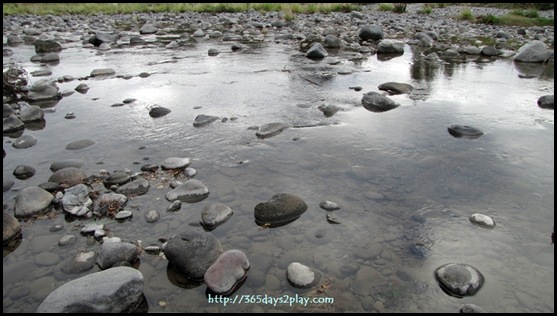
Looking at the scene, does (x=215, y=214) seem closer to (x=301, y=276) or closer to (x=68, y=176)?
(x=301, y=276)

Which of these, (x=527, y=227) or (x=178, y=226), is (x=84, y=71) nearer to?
(x=178, y=226)

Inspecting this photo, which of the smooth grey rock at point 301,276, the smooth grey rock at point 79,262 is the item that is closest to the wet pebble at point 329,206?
the smooth grey rock at point 301,276

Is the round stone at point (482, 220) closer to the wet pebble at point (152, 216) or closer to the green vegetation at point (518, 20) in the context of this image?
the wet pebble at point (152, 216)

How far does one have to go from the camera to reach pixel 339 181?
3.91 metres

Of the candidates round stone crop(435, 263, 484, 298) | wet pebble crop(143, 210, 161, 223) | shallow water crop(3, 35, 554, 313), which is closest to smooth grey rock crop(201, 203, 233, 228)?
shallow water crop(3, 35, 554, 313)

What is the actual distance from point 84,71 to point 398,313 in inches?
359

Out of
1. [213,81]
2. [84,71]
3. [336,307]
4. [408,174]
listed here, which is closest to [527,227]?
[408,174]

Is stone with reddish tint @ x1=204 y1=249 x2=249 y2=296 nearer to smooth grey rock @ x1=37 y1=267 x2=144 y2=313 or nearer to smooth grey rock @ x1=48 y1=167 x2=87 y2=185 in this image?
smooth grey rock @ x1=37 y1=267 x2=144 y2=313

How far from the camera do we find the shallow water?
2.58 metres

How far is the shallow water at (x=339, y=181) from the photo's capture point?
102 inches

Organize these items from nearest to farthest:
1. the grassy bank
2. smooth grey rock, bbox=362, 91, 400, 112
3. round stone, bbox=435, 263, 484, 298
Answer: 1. round stone, bbox=435, 263, 484, 298
2. smooth grey rock, bbox=362, 91, 400, 112
3. the grassy bank

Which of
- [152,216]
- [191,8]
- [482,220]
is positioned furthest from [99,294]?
[191,8]

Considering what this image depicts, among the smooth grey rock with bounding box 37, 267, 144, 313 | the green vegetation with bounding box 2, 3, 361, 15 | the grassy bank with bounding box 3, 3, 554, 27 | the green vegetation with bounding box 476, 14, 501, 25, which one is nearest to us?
the smooth grey rock with bounding box 37, 267, 144, 313

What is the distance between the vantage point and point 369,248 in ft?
9.57
